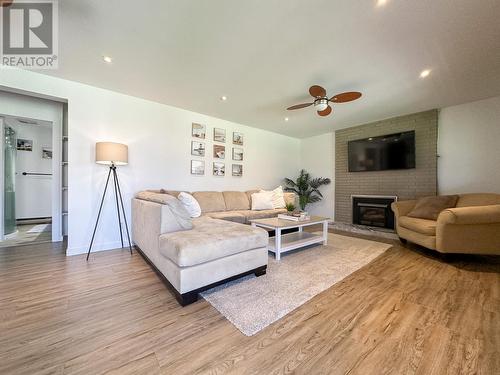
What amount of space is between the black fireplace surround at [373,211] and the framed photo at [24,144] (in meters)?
8.20

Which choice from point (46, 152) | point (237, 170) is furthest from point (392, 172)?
point (46, 152)

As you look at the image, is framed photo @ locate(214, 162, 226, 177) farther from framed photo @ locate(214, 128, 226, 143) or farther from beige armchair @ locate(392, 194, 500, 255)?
beige armchair @ locate(392, 194, 500, 255)

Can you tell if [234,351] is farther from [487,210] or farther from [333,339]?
[487,210]

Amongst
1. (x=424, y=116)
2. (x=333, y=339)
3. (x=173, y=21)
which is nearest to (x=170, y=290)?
(x=333, y=339)

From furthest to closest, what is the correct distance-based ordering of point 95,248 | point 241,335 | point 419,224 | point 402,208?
point 402,208, point 95,248, point 419,224, point 241,335

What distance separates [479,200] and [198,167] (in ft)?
15.1

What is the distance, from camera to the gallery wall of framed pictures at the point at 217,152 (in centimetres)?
414

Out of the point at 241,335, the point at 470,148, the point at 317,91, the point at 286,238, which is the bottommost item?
the point at 241,335

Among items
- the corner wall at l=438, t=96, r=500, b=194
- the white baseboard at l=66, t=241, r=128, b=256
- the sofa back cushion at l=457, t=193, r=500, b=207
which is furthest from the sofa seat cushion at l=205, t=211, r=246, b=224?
the corner wall at l=438, t=96, r=500, b=194

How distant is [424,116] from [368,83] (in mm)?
2092

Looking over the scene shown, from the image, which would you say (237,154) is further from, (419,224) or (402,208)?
(419,224)

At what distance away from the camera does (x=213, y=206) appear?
13.1 feet

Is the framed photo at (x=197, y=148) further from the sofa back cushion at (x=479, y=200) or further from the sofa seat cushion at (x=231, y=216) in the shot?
the sofa back cushion at (x=479, y=200)

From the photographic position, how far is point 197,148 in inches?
164
